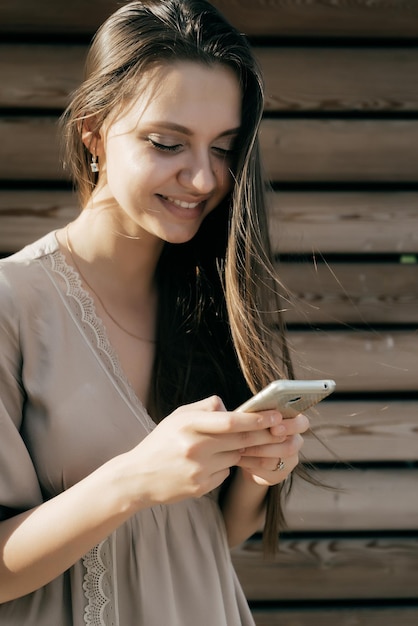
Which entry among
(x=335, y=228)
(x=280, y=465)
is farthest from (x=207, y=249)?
(x=335, y=228)

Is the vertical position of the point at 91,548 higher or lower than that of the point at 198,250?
lower

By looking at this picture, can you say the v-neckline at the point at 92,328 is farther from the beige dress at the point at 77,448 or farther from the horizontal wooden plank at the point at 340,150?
the horizontal wooden plank at the point at 340,150

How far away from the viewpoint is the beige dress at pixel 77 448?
153 centimetres

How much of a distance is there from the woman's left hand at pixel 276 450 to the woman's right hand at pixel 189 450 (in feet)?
0.07

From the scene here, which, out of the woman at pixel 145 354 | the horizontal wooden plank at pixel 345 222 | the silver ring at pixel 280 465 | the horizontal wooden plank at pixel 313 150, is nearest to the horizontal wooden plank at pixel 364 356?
the horizontal wooden plank at pixel 345 222

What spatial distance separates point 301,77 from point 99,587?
1.76 meters

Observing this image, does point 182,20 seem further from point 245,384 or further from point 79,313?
point 245,384

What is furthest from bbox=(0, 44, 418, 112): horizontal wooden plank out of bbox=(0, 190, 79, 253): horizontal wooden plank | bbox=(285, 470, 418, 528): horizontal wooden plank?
bbox=(285, 470, 418, 528): horizontal wooden plank

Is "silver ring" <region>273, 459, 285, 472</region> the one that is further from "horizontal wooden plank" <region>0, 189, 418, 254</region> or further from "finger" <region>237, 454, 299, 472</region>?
"horizontal wooden plank" <region>0, 189, 418, 254</region>

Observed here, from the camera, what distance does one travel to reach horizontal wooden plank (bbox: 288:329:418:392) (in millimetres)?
2740

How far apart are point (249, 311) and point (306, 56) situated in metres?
1.24

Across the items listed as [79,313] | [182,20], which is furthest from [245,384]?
[182,20]

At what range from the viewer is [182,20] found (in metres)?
1.73

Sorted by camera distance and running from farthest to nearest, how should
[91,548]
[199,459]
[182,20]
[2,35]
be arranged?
[2,35]
[182,20]
[91,548]
[199,459]
